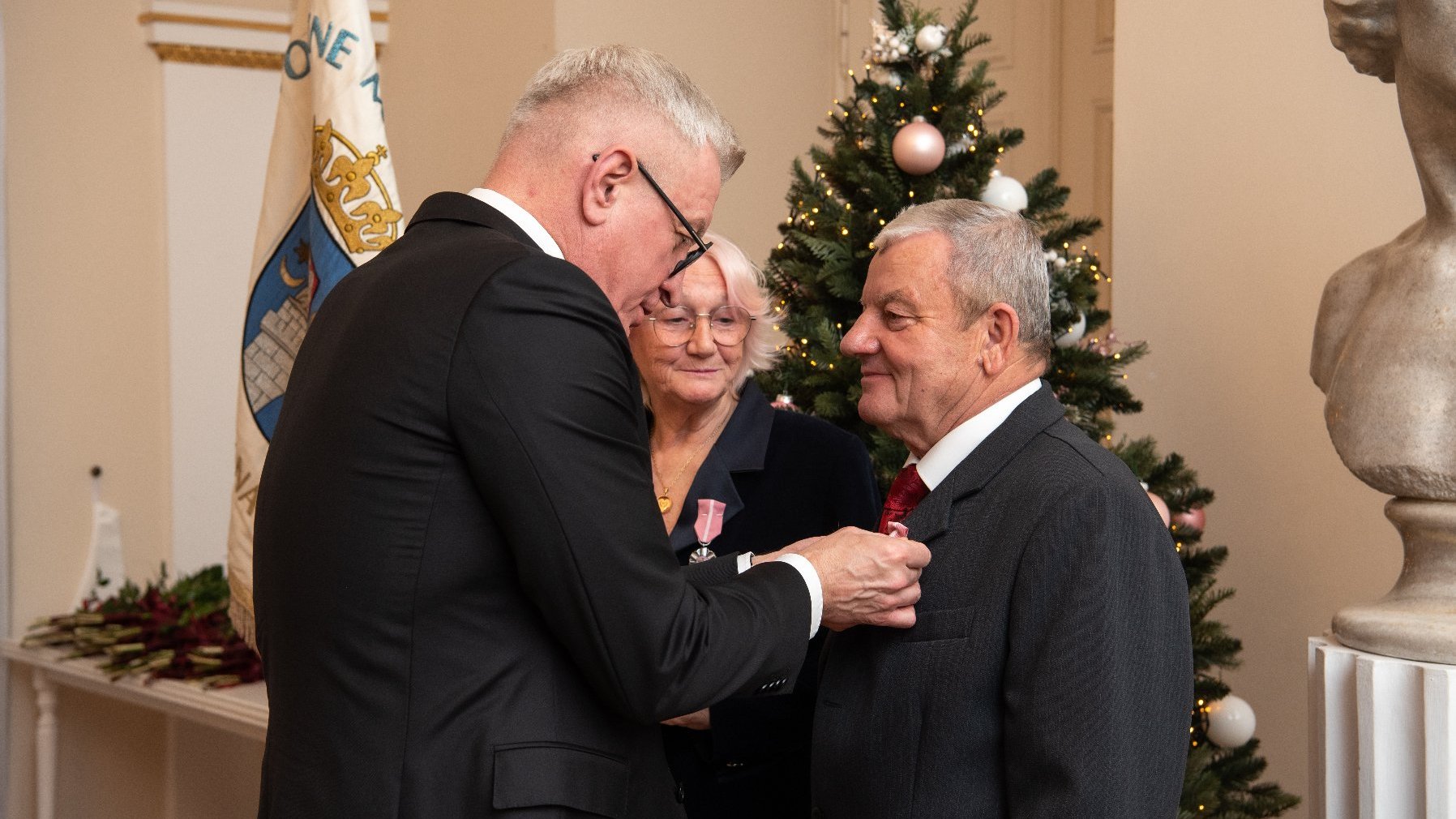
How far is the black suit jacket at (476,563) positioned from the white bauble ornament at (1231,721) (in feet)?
7.19

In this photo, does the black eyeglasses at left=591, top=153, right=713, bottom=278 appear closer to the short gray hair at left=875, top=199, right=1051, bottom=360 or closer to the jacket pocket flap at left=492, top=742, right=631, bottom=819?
the short gray hair at left=875, top=199, right=1051, bottom=360

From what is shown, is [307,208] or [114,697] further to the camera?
[114,697]

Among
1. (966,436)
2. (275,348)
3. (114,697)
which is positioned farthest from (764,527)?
(114,697)

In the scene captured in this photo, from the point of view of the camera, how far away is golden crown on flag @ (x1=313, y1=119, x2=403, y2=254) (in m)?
2.99

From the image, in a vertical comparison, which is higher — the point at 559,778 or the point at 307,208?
the point at 307,208

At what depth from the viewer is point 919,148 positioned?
320cm

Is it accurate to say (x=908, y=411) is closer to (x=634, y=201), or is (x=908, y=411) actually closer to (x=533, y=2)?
(x=634, y=201)

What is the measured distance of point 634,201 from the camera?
158 centimetres

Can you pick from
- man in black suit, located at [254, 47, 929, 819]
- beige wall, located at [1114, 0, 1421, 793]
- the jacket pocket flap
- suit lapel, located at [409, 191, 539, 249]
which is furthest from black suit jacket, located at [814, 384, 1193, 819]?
beige wall, located at [1114, 0, 1421, 793]

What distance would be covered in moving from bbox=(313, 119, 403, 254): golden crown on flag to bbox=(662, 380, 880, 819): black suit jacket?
0.92 m

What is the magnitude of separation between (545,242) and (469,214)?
90 mm

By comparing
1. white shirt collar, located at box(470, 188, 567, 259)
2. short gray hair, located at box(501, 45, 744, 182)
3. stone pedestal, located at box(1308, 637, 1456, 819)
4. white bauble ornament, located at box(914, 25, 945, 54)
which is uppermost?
white bauble ornament, located at box(914, 25, 945, 54)

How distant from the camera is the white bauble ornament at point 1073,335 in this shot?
3.26 m

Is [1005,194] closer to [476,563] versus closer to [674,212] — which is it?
[674,212]
